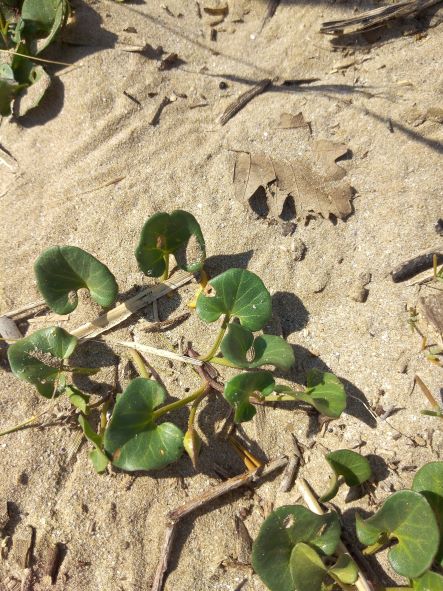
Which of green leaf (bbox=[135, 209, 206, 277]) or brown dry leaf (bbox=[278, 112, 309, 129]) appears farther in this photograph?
brown dry leaf (bbox=[278, 112, 309, 129])

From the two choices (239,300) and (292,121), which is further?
(292,121)

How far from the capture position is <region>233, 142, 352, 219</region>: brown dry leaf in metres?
2.14

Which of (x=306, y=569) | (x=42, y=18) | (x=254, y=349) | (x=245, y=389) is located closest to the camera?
(x=306, y=569)

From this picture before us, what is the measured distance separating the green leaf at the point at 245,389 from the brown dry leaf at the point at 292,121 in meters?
1.14

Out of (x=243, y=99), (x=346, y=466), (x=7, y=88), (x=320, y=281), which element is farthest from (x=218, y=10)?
(x=346, y=466)

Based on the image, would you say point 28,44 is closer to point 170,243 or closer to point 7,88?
point 7,88

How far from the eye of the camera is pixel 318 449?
1818 millimetres

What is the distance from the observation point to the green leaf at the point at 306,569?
1516 mm

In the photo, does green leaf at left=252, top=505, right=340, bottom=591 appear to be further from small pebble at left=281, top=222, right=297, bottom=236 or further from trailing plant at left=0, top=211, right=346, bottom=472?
small pebble at left=281, top=222, right=297, bottom=236

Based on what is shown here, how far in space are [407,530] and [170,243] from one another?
1.18 m

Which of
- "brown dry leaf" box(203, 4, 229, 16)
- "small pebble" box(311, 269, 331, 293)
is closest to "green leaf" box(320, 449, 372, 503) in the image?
"small pebble" box(311, 269, 331, 293)

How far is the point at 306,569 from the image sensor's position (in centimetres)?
152

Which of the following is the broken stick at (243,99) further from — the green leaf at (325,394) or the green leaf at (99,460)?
the green leaf at (99,460)

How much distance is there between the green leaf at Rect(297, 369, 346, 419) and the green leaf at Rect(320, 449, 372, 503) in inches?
4.5
